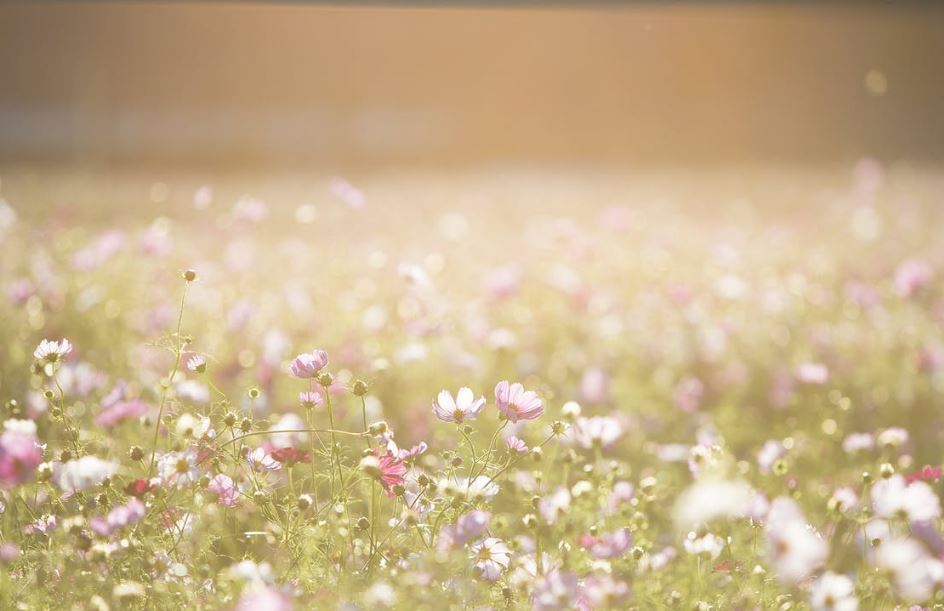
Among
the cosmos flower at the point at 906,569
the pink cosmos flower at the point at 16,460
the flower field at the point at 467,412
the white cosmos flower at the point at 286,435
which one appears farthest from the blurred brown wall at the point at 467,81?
the cosmos flower at the point at 906,569

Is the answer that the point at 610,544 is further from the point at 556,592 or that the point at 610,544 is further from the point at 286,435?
the point at 286,435

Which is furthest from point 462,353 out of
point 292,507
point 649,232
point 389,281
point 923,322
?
point 649,232

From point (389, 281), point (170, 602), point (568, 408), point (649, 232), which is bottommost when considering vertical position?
point (170, 602)

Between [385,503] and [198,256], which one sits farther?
[198,256]

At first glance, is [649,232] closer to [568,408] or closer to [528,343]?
[528,343]

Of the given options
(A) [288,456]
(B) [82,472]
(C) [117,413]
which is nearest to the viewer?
(B) [82,472]

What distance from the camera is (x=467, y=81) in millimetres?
13477

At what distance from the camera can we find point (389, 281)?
3.32m

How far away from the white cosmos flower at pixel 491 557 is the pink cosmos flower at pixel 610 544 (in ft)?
0.39

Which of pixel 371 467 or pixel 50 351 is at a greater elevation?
pixel 50 351

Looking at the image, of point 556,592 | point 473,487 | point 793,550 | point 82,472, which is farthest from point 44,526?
point 793,550

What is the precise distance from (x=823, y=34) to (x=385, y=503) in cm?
1255

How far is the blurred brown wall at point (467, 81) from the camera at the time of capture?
1205 centimetres

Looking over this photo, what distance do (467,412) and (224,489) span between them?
13.3 inches
